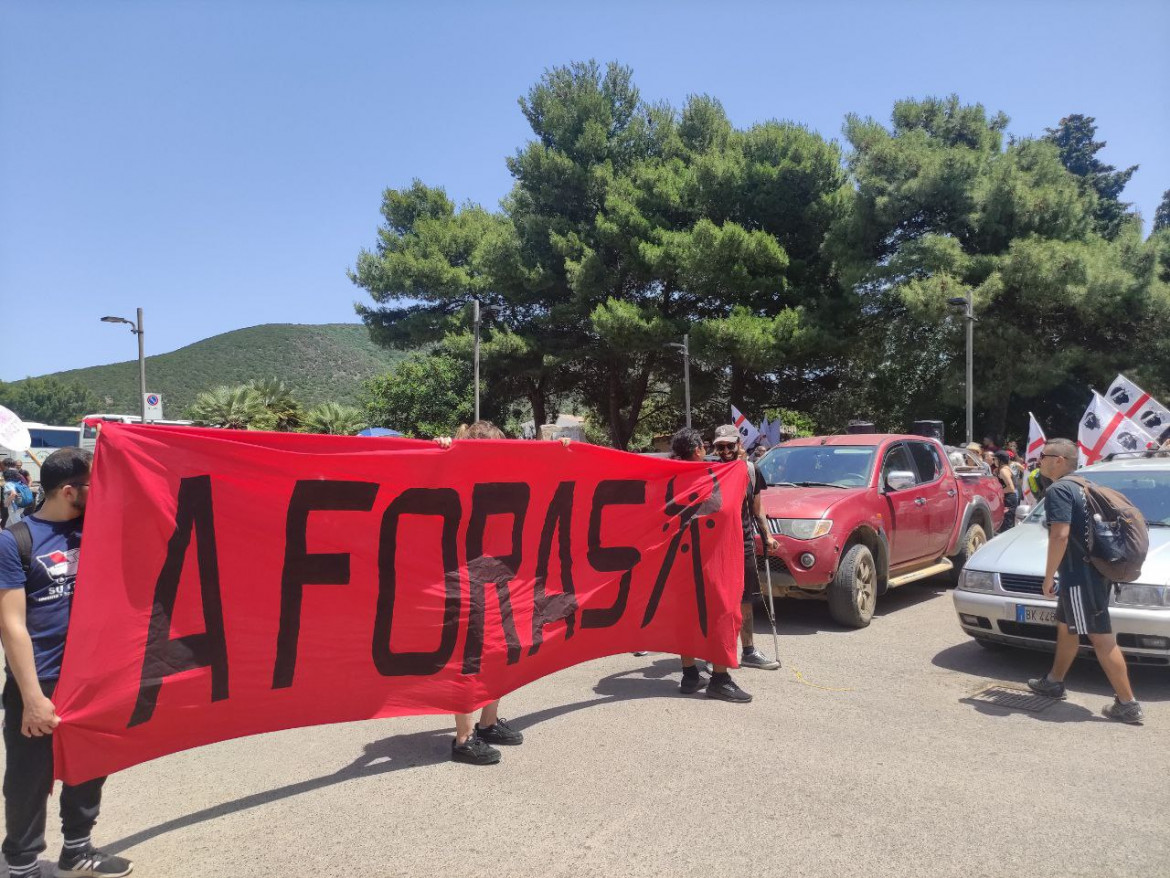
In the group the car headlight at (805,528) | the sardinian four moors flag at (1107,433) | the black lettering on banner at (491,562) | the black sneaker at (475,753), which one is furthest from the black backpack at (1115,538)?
the sardinian four moors flag at (1107,433)

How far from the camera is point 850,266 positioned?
2930cm

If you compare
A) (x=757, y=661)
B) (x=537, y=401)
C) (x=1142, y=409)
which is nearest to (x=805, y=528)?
(x=757, y=661)

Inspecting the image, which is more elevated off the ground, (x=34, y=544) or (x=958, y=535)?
(x=34, y=544)

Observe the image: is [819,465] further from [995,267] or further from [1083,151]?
[1083,151]

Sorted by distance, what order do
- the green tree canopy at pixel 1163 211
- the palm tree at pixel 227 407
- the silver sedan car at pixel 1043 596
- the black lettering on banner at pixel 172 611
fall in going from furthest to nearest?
the green tree canopy at pixel 1163 211 → the palm tree at pixel 227 407 → the silver sedan car at pixel 1043 596 → the black lettering on banner at pixel 172 611

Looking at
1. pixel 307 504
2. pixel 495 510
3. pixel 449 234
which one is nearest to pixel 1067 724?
pixel 495 510

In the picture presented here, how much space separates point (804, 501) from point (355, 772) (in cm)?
513

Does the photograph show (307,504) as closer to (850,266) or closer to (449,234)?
(850,266)

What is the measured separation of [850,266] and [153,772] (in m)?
28.3

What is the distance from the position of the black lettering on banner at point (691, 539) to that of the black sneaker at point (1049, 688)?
2240 millimetres

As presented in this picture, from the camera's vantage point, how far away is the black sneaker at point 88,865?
3.38 m

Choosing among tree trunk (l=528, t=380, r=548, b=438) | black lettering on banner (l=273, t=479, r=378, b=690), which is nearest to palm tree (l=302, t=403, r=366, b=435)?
tree trunk (l=528, t=380, r=548, b=438)

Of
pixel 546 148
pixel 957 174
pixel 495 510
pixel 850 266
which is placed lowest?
pixel 495 510

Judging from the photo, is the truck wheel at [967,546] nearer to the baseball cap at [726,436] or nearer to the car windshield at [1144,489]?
the car windshield at [1144,489]
